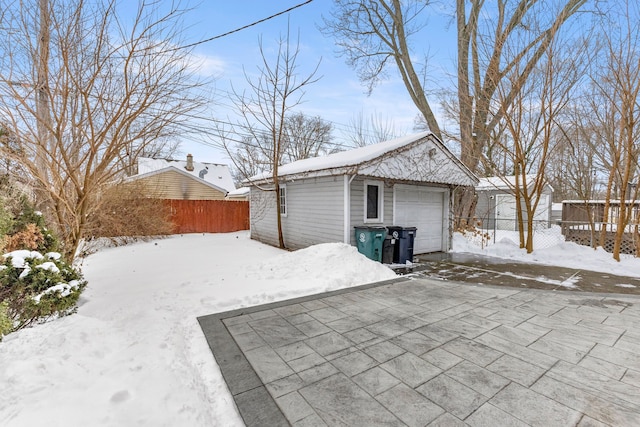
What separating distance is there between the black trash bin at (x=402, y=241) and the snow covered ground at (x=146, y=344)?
1166 mm

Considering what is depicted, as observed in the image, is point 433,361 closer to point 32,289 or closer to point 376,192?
point 32,289

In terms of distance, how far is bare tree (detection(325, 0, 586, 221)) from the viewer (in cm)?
778

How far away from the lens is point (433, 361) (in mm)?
2697

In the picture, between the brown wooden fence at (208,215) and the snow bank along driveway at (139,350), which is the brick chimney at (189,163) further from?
the snow bank along driveway at (139,350)

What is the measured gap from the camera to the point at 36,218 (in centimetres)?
425

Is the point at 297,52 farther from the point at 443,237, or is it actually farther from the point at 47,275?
the point at 47,275

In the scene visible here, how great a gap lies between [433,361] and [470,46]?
11.1 m

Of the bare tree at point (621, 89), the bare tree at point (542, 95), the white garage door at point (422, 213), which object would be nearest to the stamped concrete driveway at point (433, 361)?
the white garage door at point (422, 213)

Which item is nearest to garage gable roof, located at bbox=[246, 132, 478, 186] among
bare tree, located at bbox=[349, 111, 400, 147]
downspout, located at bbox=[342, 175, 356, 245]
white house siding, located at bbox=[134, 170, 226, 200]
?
downspout, located at bbox=[342, 175, 356, 245]

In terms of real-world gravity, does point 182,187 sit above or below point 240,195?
above

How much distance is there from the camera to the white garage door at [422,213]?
26.7ft

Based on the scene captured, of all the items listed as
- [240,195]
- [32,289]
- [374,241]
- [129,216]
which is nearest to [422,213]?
[374,241]

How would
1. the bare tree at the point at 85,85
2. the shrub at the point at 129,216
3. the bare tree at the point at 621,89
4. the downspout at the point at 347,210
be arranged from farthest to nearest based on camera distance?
1. the shrub at the point at 129,216
2. the downspout at the point at 347,210
3. the bare tree at the point at 621,89
4. the bare tree at the point at 85,85

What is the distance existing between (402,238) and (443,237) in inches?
113
